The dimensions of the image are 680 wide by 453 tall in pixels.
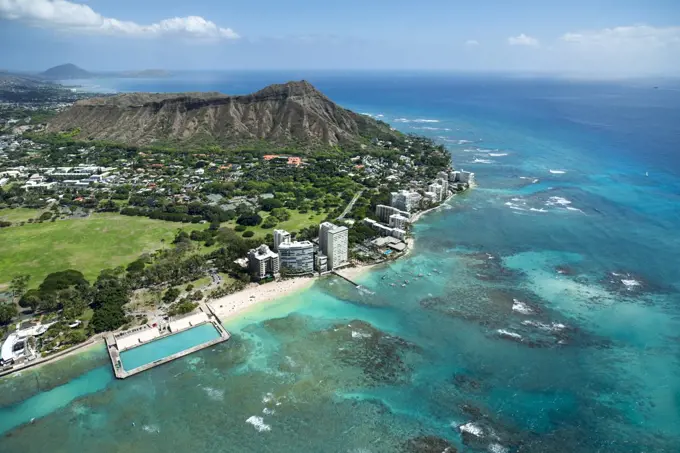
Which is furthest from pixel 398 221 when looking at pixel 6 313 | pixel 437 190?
pixel 6 313

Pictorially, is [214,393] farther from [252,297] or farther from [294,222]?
[294,222]

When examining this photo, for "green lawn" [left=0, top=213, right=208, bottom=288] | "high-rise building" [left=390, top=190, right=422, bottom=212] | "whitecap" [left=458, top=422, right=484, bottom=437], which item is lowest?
"whitecap" [left=458, top=422, right=484, bottom=437]

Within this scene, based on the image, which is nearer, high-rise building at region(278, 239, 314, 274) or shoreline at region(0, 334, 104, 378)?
shoreline at region(0, 334, 104, 378)

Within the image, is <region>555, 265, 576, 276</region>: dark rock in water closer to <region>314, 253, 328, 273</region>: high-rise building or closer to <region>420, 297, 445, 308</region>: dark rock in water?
<region>420, 297, 445, 308</region>: dark rock in water

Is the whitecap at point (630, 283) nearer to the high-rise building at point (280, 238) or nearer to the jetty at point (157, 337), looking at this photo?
the high-rise building at point (280, 238)

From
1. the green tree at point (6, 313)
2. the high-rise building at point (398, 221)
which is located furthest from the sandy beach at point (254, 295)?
the green tree at point (6, 313)

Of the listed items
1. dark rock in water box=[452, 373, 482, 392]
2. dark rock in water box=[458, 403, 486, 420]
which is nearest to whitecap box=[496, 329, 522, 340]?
dark rock in water box=[452, 373, 482, 392]
